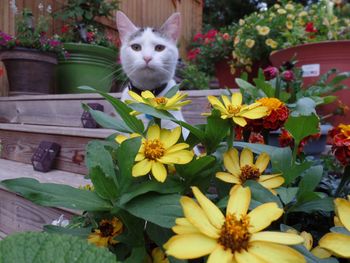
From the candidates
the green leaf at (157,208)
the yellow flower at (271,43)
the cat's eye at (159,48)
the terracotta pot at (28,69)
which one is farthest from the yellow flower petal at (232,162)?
the terracotta pot at (28,69)

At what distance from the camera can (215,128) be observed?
39cm

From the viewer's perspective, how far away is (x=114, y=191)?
32 cm

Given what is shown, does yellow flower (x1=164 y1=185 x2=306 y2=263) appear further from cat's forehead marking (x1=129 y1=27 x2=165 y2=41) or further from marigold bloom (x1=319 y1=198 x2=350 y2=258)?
cat's forehead marking (x1=129 y1=27 x2=165 y2=41)

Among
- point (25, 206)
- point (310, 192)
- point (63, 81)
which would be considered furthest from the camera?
point (63, 81)

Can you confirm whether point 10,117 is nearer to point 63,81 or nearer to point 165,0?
point 63,81

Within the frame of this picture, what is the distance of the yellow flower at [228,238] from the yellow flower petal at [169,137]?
4.9 inches

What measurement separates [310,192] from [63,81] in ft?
8.67

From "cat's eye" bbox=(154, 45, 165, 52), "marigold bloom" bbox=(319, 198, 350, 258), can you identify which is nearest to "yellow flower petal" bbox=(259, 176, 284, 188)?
"marigold bloom" bbox=(319, 198, 350, 258)

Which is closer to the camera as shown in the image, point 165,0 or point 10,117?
point 10,117

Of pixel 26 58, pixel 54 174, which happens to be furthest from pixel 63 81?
pixel 54 174

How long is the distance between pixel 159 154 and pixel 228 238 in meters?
0.14

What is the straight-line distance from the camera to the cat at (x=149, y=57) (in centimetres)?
141

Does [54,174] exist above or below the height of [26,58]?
below

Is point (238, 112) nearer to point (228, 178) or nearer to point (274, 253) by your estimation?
point (228, 178)
